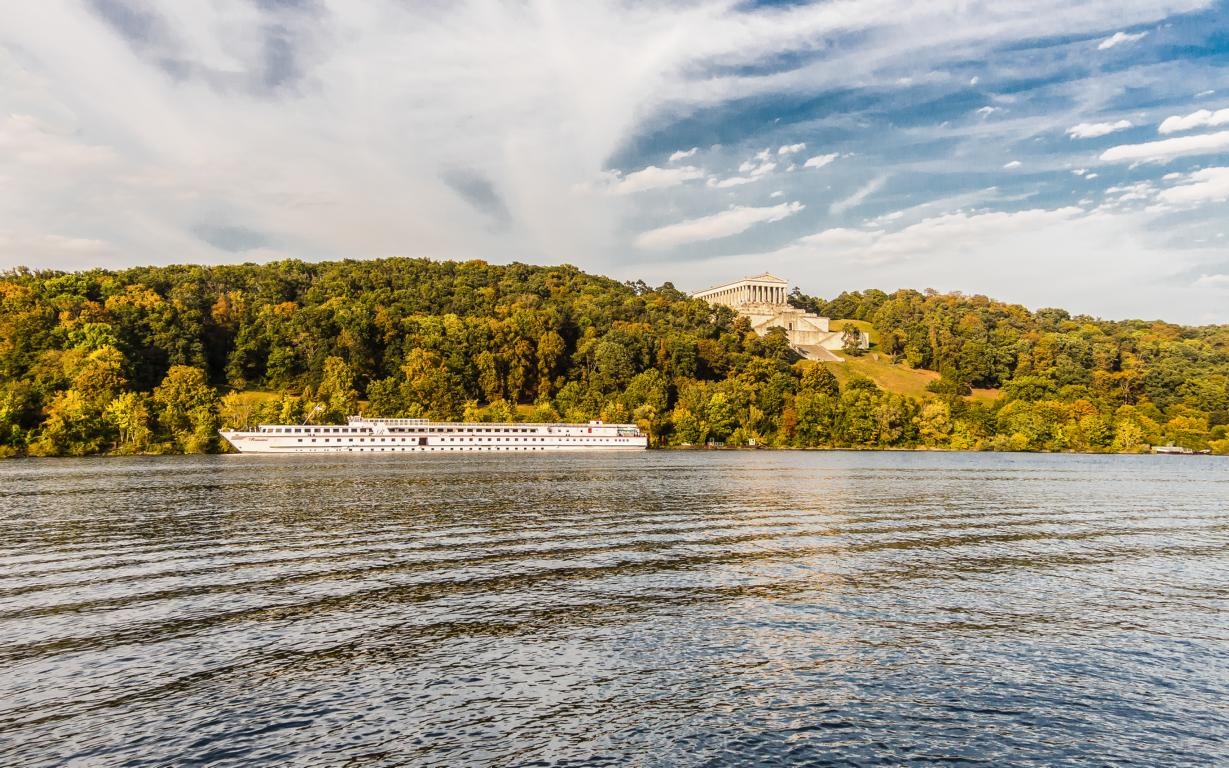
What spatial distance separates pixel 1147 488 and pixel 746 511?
4254 centimetres

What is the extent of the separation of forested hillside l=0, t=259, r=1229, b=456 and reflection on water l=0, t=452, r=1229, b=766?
107 m

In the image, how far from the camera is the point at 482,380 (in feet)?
558

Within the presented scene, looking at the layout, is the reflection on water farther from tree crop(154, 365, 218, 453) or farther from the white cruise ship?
tree crop(154, 365, 218, 453)

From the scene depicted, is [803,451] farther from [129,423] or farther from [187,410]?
[129,423]

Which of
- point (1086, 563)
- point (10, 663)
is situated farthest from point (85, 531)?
point (1086, 563)

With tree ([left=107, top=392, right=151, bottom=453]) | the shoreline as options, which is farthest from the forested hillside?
the shoreline

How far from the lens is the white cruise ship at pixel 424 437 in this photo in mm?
118250

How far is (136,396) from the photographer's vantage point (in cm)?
12900

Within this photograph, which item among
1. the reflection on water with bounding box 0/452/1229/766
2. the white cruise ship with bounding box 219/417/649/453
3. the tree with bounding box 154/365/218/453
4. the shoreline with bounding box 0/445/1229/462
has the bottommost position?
the shoreline with bounding box 0/445/1229/462

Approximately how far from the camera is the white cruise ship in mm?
118250

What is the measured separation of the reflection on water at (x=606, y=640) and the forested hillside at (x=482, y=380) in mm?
106891

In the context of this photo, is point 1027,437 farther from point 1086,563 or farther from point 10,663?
point 10,663

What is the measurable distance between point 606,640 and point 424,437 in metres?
113

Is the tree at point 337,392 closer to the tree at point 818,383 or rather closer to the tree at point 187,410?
the tree at point 187,410
